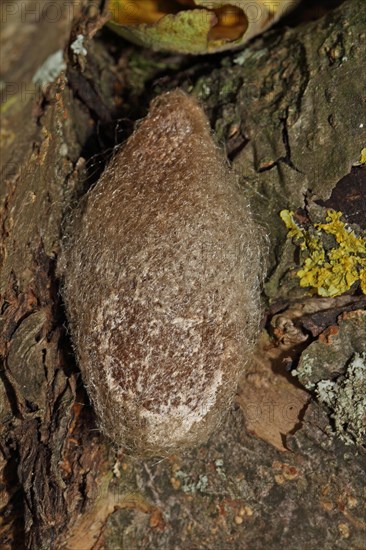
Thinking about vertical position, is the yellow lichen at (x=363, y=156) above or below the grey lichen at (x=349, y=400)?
above

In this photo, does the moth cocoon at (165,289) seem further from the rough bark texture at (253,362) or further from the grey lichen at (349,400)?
the grey lichen at (349,400)

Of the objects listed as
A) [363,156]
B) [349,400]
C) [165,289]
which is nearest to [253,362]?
[349,400]

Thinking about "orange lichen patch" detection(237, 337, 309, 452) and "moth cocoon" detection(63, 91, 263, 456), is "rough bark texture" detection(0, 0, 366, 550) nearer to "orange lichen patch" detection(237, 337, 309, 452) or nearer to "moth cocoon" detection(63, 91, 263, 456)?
"orange lichen patch" detection(237, 337, 309, 452)

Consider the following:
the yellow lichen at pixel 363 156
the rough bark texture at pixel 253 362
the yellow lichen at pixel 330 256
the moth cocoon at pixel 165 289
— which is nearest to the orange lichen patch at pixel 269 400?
the rough bark texture at pixel 253 362

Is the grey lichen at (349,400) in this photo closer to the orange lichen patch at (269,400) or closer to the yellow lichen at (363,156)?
the orange lichen patch at (269,400)

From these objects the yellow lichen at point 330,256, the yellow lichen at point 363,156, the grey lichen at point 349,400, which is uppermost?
the yellow lichen at point 363,156

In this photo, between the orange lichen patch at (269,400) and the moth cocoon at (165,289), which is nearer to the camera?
the moth cocoon at (165,289)

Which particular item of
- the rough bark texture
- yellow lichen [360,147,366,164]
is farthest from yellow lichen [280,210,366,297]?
yellow lichen [360,147,366,164]
